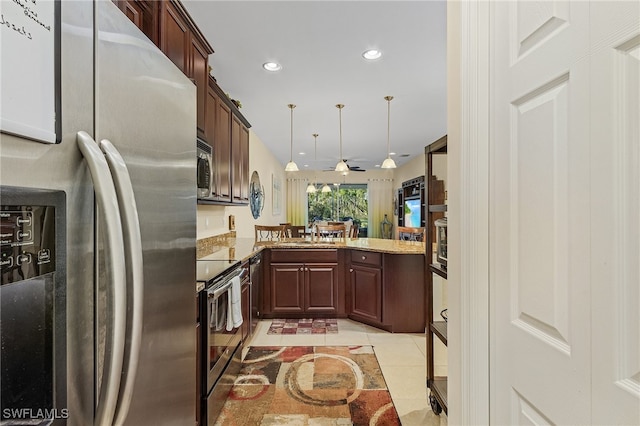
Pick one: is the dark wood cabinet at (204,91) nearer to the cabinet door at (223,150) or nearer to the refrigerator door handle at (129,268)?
the cabinet door at (223,150)

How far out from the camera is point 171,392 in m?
0.88

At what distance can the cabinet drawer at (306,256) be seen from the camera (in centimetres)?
365

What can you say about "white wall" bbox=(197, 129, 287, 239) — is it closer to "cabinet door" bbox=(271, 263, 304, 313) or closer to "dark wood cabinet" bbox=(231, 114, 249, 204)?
"dark wood cabinet" bbox=(231, 114, 249, 204)

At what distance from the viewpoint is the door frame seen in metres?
0.91

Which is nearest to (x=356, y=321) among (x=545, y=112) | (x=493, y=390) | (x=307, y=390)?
(x=307, y=390)

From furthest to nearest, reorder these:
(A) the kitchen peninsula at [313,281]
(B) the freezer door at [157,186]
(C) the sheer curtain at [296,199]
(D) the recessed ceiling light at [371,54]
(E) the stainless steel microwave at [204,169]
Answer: (C) the sheer curtain at [296,199] < (A) the kitchen peninsula at [313,281] < (D) the recessed ceiling light at [371,54] < (E) the stainless steel microwave at [204,169] < (B) the freezer door at [157,186]

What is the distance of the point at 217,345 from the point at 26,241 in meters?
1.63

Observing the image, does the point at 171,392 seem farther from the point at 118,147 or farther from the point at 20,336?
the point at 118,147

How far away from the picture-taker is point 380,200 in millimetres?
9961

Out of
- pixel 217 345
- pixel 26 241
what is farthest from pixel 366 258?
pixel 26 241

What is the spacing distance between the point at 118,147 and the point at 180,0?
179 centimetres

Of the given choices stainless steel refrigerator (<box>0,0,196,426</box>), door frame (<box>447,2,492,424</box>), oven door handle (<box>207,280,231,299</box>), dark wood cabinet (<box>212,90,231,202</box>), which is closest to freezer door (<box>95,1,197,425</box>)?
stainless steel refrigerator (<box>0,0,196,426</box>)

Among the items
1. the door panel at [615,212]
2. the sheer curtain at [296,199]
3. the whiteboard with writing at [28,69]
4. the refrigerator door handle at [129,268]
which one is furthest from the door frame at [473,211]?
the sheer curtain at [296,199]

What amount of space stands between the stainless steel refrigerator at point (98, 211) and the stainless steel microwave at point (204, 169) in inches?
61.4
